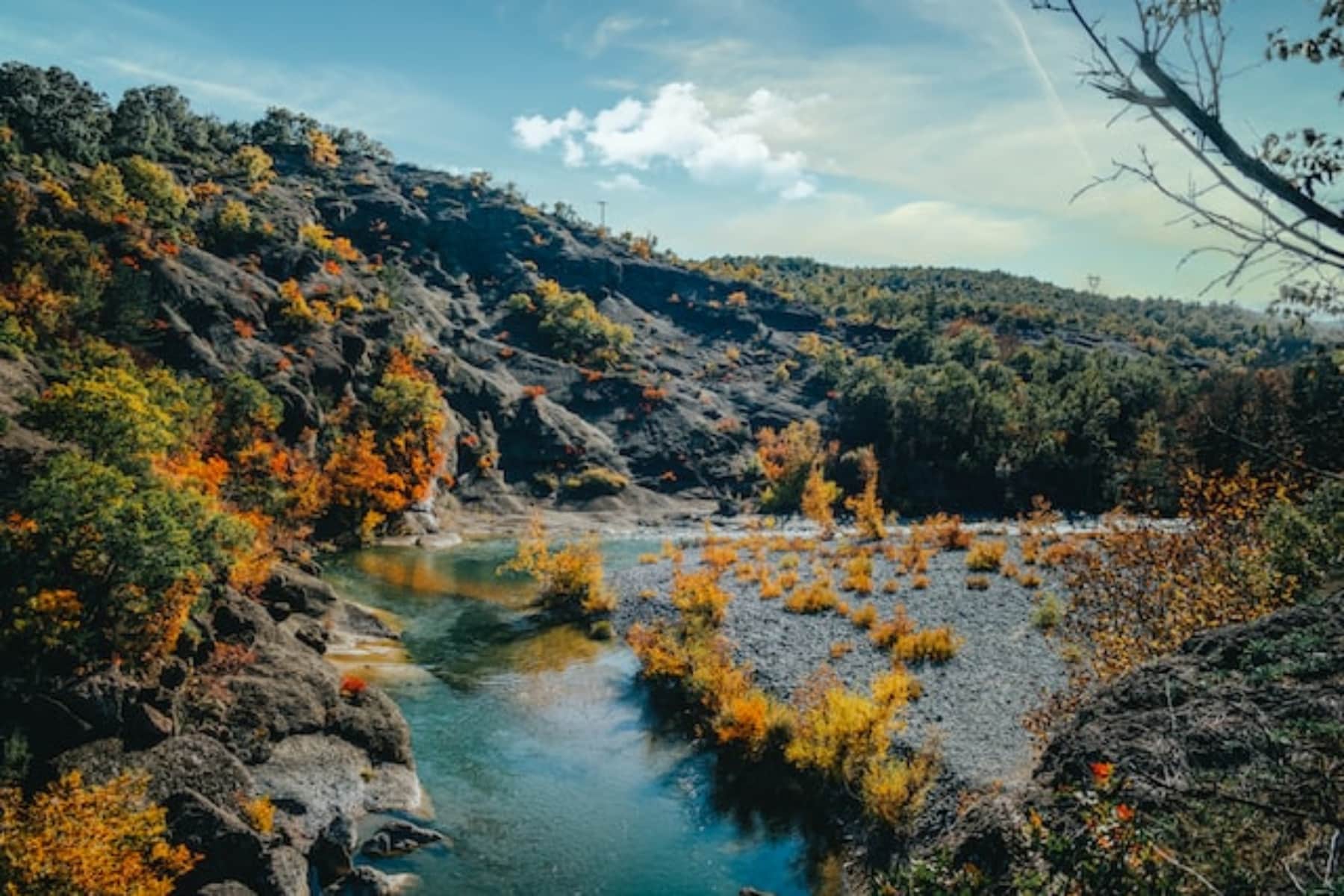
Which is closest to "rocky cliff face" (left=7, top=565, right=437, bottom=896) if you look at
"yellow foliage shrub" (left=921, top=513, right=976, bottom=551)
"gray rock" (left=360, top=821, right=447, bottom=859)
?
"gray rock" (left=360, top=821, right=447, bottom=859)

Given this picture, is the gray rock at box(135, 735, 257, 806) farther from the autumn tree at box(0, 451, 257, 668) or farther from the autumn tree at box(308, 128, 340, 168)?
the autumn tree at box(308, 128, 340, 168)

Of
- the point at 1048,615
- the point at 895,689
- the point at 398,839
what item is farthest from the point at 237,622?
the point at 1048,615

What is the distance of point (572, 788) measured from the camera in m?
24.2

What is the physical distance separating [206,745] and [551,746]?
11280 millimetres

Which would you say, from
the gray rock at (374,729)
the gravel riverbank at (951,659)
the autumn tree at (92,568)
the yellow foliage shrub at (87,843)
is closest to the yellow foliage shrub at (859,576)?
the gravel riverbank at (951,659)

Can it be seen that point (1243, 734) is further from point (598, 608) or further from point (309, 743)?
point (598, 608)

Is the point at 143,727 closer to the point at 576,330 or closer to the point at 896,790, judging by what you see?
the point at 896,790

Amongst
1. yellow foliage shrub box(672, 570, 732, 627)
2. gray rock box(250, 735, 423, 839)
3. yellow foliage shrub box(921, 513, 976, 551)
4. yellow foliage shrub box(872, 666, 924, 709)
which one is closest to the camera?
gray rock box(250, 735, 423, 839)

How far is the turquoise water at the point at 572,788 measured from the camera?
19594 mm

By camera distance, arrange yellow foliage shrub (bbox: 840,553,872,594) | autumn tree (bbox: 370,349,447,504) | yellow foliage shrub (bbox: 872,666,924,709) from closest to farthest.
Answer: yellow foliage shrub (bbox: 872,666,924,709), yellow foliage shrub (bbox: 840,553,872,594), autumn tree (bbox: 370,349,447,504)

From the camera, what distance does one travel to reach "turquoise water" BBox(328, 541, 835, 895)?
64.3ft

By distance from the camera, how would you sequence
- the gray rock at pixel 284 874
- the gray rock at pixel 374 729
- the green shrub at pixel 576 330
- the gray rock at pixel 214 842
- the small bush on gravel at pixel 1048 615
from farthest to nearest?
the green shrub at pixel 576 330
the small bush on gravel at pixel 1048 615
the gray rock at pixel 374 729
the gray rock at pixel 284 874
the gray rock at pixel 214 842

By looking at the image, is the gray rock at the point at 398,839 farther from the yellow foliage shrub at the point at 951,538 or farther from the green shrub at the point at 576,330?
the green shrub at the point at 576,330

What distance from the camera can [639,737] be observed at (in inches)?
1112
